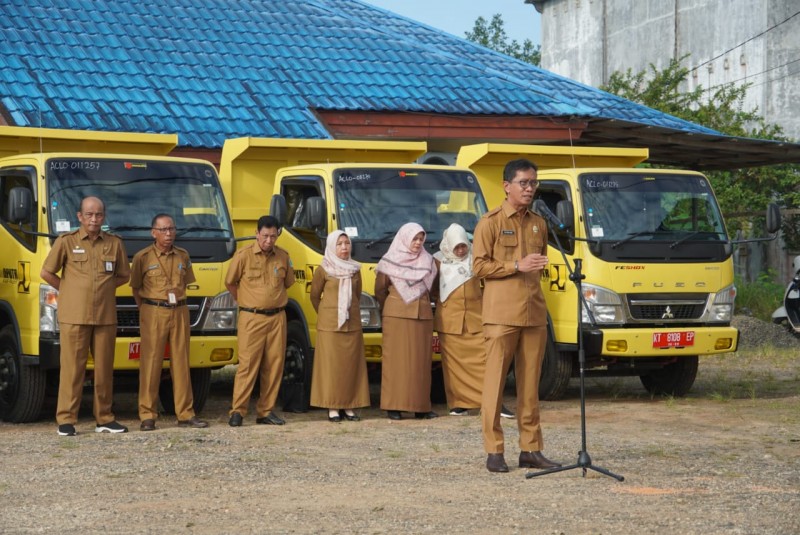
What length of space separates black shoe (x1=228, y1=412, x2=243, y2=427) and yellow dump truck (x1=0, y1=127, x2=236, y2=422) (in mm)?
493

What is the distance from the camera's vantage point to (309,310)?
13242mm

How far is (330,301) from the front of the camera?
12617 millimetres

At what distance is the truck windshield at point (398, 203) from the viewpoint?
13.1 m

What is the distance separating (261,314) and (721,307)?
4.38 meters

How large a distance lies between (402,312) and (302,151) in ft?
7.40

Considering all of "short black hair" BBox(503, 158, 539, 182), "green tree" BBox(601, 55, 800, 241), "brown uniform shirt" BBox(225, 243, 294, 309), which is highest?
"green tree" BBox(601, 55, 800, 241)

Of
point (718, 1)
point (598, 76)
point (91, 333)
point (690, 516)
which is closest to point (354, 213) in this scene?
point (91, 333)

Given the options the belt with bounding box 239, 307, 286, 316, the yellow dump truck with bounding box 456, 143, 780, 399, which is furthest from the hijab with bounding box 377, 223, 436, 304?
the yellow dump truck with bounding box 456, 143, 780, 399

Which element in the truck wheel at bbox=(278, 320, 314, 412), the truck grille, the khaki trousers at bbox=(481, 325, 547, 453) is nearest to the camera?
the khaki trousers at bbox=(481, 325, 547, 453)

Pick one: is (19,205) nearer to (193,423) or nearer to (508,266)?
(193,423)

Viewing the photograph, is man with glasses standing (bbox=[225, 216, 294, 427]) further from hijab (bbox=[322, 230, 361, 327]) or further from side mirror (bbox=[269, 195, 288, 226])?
hijab (bbox=[322, 230, 361, 327])

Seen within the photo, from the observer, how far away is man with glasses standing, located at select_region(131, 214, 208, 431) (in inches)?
464

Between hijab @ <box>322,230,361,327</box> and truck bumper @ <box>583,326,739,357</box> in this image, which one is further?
truck bumper @ <box>583,326,739,357</box>

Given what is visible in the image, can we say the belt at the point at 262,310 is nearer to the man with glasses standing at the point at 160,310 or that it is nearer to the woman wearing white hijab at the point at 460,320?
the man with glasses standing at the point at 160,310
